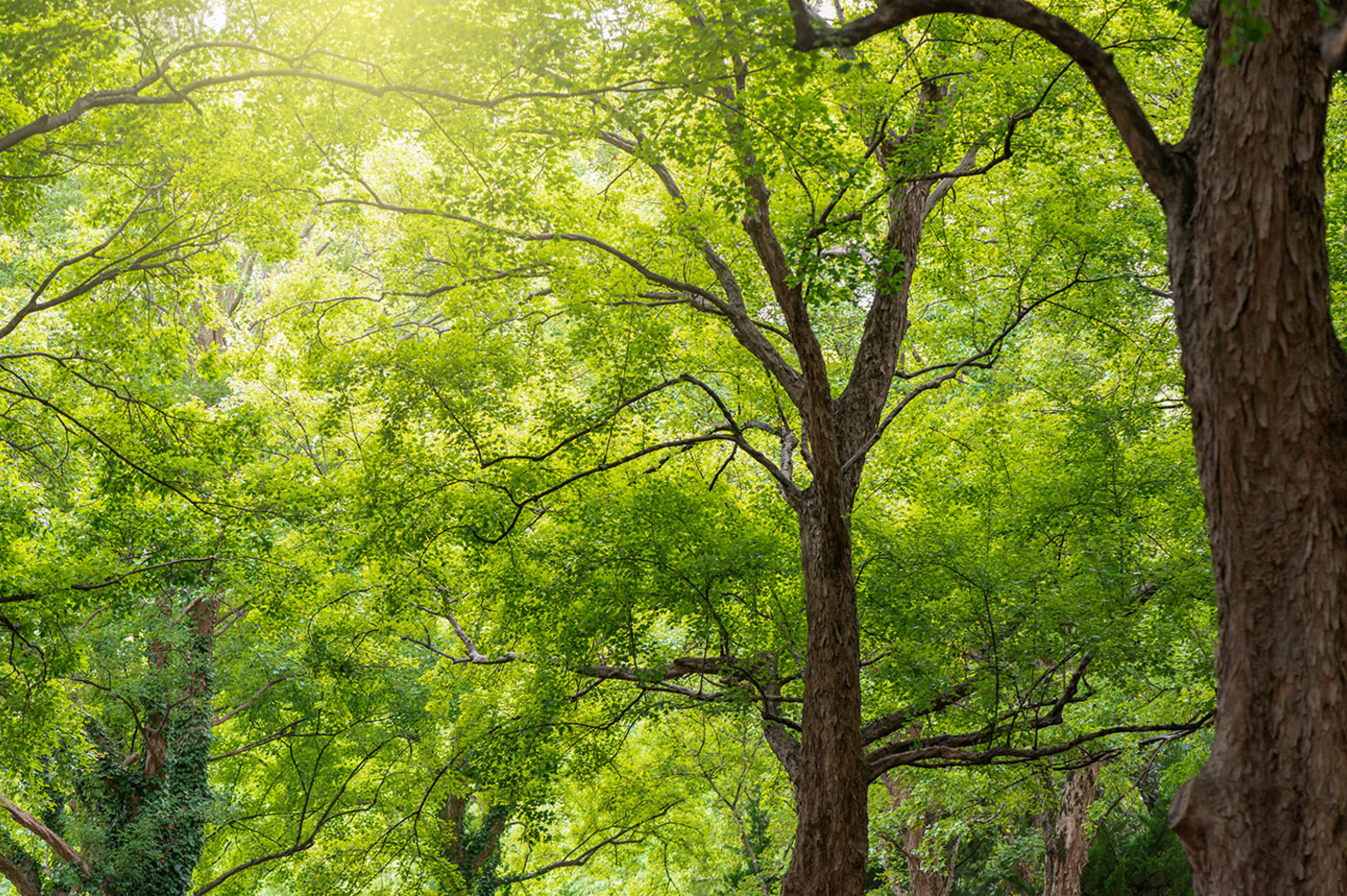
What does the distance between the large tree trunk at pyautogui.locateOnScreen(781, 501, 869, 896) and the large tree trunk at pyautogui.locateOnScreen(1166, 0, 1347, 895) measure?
4279mm

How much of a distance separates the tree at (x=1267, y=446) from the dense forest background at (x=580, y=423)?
2425 millimetres

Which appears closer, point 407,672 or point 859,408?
point 859,408

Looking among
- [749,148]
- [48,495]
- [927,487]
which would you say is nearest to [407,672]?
[48,495]

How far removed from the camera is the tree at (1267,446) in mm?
4227

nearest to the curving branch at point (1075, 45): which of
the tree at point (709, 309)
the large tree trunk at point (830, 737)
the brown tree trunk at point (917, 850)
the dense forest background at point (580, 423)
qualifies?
the dense forest background at point (580, 423)

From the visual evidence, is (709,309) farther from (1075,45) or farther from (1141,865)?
(1141,865)

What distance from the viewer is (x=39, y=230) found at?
771 inches

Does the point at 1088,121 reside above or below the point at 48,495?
above

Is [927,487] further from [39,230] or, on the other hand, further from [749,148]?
[39,230]

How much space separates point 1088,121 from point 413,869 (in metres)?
14.8

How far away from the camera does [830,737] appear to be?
8.70 m

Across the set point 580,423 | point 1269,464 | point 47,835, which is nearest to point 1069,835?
point 580,423

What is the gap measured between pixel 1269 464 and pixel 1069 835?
12.0 meters

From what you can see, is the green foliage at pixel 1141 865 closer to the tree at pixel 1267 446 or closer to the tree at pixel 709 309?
the tree at pixel 709 309
